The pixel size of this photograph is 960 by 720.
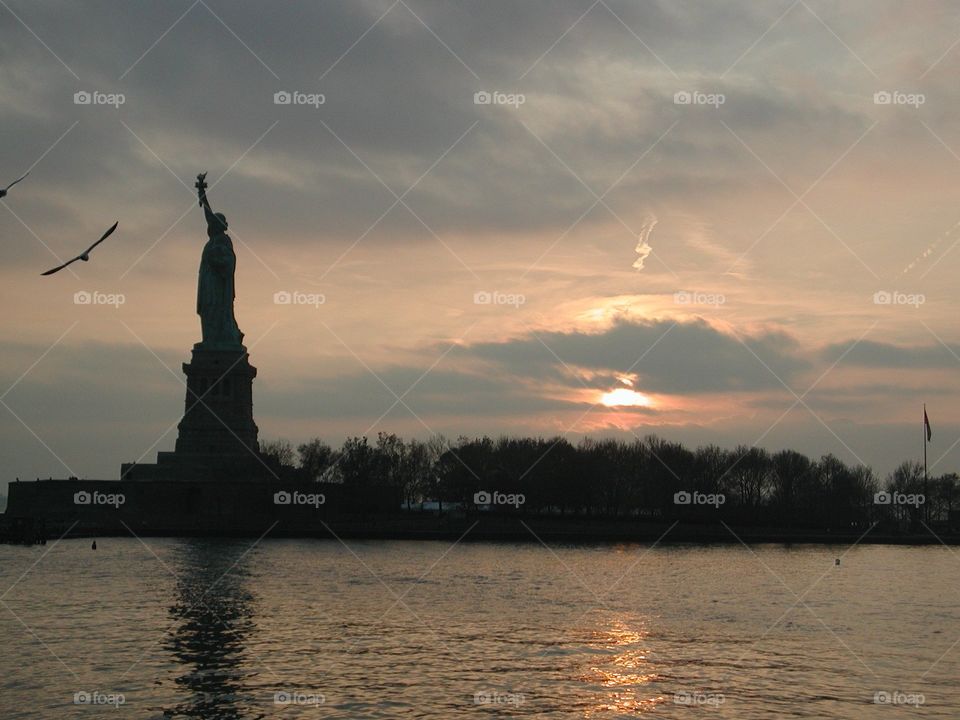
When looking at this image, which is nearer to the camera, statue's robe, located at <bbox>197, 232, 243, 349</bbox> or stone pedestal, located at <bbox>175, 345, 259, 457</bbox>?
stone pedestal, located at <bbox>175, 345, 259, 457</bbox>

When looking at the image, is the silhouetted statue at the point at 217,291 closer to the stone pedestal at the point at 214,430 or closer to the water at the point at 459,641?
the stone pedestal at the point at 214,430

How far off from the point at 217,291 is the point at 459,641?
59711 mm

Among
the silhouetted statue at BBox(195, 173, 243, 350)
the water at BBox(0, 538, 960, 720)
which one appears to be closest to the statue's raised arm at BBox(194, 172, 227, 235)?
the silhouetted statue at BBox(195, 173, 243, 350)

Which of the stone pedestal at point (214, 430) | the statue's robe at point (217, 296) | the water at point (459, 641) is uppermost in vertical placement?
the statue's robe at point (217, 296)

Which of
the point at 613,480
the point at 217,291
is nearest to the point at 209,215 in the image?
the point at 217,291

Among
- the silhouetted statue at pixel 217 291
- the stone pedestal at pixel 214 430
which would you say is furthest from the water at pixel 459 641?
the silhouetted statue at pixel 217 291

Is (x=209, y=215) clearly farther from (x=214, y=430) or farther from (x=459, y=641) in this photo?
(x=459, y=641)

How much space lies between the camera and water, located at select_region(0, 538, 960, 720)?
2517 centimetres

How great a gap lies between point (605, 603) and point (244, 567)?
19352 millimetres

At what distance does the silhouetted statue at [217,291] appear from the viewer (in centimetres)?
8731

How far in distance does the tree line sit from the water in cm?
5088

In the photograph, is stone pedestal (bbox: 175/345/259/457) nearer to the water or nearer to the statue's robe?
the statue's robe

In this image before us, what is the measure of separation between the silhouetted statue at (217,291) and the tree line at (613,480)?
1796cm

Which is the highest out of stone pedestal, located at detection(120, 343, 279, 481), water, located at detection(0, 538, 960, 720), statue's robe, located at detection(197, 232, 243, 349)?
statue's robe, located at detection(197, 232, 243, 349)
